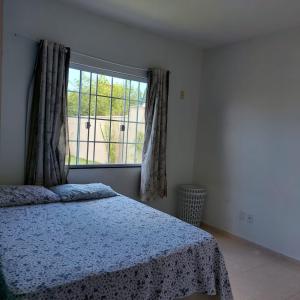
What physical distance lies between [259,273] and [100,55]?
106 inches

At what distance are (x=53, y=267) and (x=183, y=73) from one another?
10.1ft

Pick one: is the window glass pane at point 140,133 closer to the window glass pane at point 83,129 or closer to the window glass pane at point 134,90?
the window glass pane at point 134,90

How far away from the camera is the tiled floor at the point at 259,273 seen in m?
2.31

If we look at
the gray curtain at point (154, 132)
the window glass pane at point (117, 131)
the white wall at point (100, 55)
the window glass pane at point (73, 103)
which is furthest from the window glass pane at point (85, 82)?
the gray curtain at point (154, 132)

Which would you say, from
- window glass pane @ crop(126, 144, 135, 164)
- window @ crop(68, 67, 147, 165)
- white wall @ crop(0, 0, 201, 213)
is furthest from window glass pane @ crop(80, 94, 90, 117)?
window glass pane @ crop(126, 144, 135, 164)

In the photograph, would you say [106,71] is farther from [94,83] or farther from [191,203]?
[191,203]

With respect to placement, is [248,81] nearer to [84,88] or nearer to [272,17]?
[272,17]

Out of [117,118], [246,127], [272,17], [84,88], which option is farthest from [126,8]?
[246,127]

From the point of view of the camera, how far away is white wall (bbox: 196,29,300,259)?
2.97 metres

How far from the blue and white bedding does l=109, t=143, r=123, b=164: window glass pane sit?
1172 mm

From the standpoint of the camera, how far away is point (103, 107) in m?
3.24

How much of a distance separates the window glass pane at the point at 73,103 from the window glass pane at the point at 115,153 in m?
0.58

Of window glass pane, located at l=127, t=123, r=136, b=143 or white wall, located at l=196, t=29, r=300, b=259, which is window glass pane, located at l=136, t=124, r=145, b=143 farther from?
white wall, located at l=196, t=29, r=300, b=259

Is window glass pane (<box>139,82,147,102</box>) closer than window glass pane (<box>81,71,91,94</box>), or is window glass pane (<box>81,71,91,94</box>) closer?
window glass pane (<box>81,71,91,94</box>)
